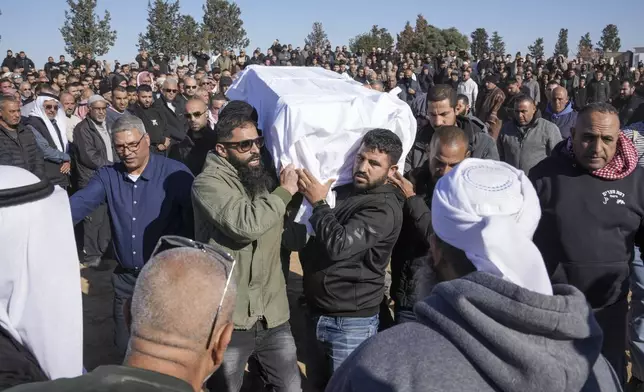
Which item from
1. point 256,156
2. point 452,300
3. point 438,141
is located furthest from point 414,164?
point 452,300

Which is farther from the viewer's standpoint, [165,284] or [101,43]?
→ [101,43]

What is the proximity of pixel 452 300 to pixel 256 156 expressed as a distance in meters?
1.81

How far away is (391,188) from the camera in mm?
2986

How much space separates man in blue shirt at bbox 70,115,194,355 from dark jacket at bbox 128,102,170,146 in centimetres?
374

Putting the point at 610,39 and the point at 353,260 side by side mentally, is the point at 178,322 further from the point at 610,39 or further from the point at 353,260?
the point at 610,39

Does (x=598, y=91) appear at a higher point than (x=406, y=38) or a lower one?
lower

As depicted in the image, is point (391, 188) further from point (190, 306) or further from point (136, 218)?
point (190, 306)

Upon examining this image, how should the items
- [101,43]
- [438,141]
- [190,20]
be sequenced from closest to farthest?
[438,141]
[101,43]
[190,20]

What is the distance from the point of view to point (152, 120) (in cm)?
720

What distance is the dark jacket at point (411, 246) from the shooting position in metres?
3.03

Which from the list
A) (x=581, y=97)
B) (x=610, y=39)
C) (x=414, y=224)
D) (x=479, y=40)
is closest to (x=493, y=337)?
(x=414, y=224)

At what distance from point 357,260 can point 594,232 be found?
1.21 m

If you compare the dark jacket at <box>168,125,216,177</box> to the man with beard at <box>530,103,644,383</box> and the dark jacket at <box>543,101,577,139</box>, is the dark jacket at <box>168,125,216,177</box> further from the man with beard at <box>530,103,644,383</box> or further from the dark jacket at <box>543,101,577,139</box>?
the dark jacket at <box>543,101,577,139</box>

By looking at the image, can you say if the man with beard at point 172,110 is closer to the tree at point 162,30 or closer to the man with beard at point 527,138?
the man with beard at point 527,138
